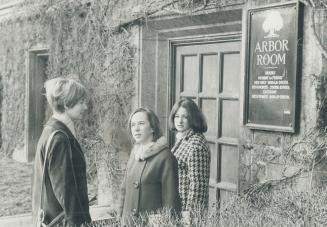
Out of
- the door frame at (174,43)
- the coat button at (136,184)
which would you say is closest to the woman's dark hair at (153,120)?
the coat button at (136,184)

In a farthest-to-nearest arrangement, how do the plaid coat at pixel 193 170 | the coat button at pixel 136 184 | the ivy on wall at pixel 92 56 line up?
the ivy on wall at pixel 92 56 → the plaid coat at pixel 193 170 → the coat button at pixel 136 184

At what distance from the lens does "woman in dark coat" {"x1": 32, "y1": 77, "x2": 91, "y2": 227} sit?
3.18 metres

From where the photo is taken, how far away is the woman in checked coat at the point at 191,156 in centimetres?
398

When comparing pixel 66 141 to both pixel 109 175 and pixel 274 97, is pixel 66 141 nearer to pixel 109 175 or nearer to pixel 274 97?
pixel 274 97

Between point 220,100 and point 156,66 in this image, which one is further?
point 156,66

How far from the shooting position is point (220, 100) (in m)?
5.54

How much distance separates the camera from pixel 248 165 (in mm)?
4648

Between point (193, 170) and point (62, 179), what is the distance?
1160 mm

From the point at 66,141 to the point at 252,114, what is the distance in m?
1.93

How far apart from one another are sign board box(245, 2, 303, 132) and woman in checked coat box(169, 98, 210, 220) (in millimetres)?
599

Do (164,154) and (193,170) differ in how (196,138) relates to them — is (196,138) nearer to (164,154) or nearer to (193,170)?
(193,170)

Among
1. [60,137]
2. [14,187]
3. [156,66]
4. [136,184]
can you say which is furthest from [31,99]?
[60,137]

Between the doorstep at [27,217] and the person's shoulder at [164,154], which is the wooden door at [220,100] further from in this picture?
the person's shoulder at [164,154]

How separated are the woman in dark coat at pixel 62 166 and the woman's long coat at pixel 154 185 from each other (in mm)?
448
